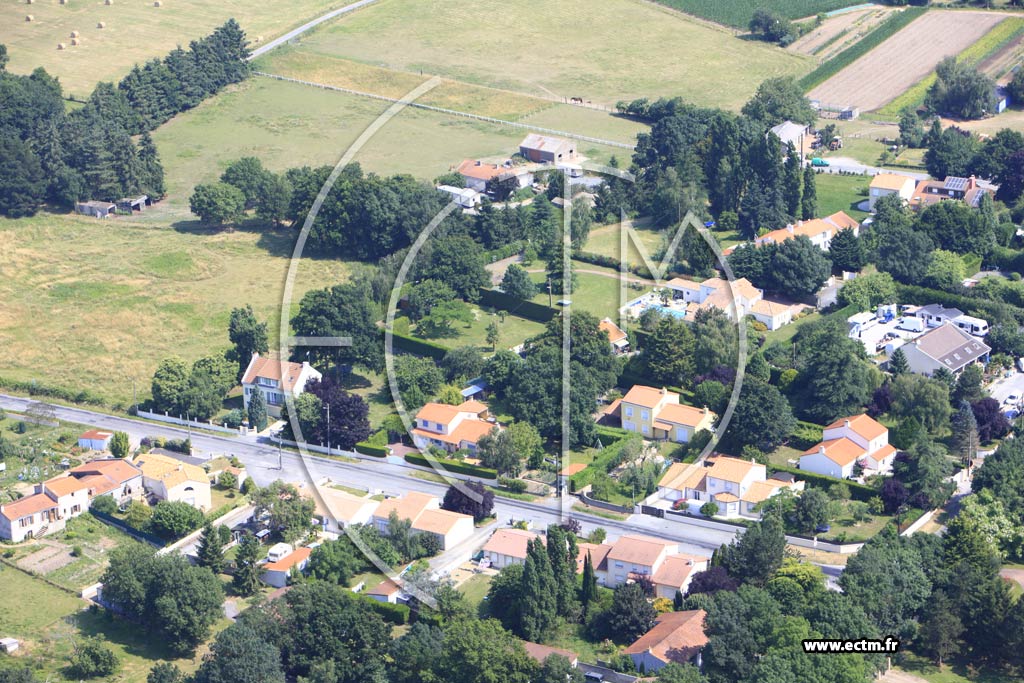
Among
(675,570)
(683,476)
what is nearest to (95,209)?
(683,476)

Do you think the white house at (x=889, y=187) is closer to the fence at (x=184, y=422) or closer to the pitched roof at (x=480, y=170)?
the pitched roof at (x=480, y=170)

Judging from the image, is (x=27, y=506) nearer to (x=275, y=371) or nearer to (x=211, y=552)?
(x=211, y=552)

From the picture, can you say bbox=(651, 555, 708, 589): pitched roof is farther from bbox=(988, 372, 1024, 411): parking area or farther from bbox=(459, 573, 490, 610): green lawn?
bbox=(988, 372, 1024, 411): parking area

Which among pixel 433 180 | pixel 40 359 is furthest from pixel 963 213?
pixel 40 359

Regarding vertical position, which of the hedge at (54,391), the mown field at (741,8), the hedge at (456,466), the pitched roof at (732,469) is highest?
the mown field at (741,8)

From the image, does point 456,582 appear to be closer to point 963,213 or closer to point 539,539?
point 539,539

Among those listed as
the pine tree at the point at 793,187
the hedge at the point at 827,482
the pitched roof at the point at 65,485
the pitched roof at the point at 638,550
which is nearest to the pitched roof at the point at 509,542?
the pitched roof at the point at 638,550
